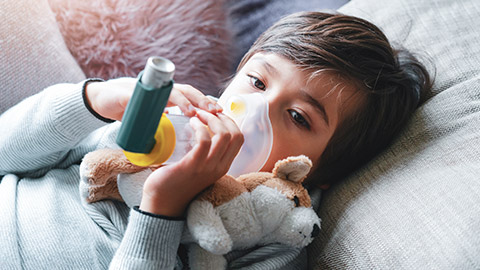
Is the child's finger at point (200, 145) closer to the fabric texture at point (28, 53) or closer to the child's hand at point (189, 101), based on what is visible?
the child's hand at point (189, 101)

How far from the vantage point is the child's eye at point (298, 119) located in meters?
0.85

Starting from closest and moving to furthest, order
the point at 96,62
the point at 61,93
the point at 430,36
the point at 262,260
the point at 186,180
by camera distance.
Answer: the point at 186,180, the point at 262,260, the point at 61,93, the point at 430,36, the point at 96,62

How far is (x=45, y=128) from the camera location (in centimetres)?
88

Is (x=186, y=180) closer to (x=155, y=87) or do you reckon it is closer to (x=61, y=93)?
(x=155, y=87)

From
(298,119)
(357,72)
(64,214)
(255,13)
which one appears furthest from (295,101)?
(255,13)

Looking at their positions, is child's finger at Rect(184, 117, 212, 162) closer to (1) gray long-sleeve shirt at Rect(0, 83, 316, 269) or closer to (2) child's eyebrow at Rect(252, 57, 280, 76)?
(1) gray long-sleeve shirt at Rect(0, 83, 316, 269)

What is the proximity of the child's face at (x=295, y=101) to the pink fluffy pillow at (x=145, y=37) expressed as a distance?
1.22 ft

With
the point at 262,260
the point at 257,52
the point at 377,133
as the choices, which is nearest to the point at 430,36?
the point at 377,133

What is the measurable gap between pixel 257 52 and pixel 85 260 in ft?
1.76

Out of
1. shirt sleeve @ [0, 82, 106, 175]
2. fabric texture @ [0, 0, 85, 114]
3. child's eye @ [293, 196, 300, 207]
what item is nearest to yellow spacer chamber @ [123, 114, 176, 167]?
child's eye @ [293, 196, 300, 207]

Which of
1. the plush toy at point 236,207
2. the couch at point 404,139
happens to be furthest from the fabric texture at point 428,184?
the plush toy at point 236,207

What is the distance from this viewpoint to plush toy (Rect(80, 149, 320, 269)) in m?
0.65

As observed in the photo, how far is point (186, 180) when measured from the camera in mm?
654

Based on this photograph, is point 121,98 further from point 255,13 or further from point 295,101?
point 255,13
